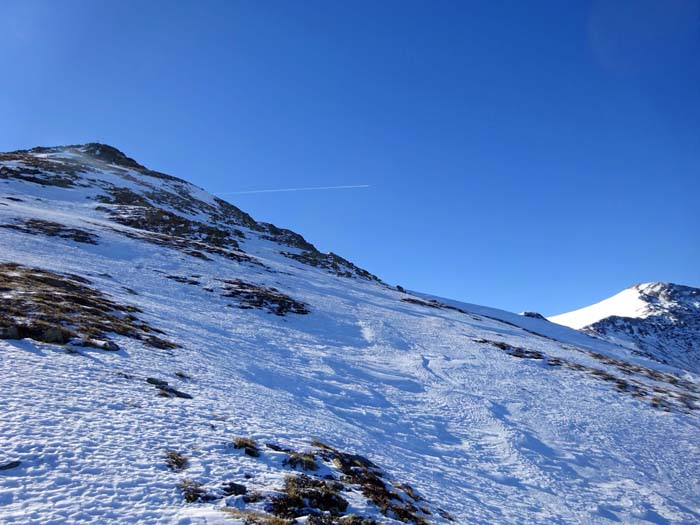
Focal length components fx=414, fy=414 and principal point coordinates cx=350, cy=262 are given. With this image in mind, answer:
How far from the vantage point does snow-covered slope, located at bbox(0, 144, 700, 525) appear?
6031 mm

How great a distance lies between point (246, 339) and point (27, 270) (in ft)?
30.2

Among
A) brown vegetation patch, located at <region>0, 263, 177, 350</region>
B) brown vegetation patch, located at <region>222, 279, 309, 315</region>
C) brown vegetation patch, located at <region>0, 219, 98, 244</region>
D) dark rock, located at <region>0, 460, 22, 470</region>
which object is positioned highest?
brown vegetation patch, located at <region>0, 219, 98, 244</region>

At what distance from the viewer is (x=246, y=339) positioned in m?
17.9

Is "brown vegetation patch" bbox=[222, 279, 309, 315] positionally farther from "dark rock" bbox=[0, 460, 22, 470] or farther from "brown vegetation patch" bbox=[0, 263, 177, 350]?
"dark rock" bbox=[0, 460, 22, 470]

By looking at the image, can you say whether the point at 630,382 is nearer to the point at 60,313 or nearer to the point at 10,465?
the point at 60,313

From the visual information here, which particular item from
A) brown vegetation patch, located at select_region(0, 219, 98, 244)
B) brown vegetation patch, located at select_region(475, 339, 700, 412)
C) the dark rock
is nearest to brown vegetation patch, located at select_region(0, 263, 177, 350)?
the dark rock

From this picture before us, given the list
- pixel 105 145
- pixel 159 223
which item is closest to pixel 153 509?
pixel 159 223

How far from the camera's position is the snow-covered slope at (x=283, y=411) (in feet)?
19.8

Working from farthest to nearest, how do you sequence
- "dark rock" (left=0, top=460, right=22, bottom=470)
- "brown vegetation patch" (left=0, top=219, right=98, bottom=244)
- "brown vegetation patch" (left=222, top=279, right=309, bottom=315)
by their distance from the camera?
"brown vegetation patch" (left=0, top=219, right=98, bottom=244) < "brown vegetation patch" (left=222, top=279, right=309, bottom=315) < "dark rock" (left=0, top=460, right=22, bottom=470)

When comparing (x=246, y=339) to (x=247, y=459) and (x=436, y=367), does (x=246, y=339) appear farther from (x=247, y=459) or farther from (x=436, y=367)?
(x=247, y=459)

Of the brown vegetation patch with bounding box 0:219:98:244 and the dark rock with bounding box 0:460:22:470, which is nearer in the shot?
the dark rock with bounding box 0:460:22:470

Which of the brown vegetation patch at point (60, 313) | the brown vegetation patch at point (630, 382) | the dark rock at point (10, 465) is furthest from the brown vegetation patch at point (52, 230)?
the brown vegetation patch at point (630, 382)

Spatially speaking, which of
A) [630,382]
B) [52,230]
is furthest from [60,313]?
[630,382]

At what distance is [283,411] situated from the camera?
1066cm
